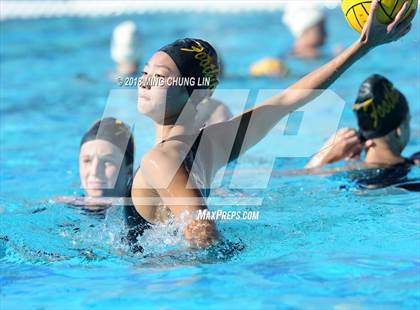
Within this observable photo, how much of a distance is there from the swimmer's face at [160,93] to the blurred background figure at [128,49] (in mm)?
5885

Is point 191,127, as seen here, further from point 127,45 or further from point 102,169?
point 127,45

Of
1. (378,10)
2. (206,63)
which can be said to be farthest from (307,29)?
(378,10)

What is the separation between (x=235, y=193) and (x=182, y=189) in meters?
1.93

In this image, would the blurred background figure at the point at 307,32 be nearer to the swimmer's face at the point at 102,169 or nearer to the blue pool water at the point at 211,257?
the blue pool water at the point at 211,257

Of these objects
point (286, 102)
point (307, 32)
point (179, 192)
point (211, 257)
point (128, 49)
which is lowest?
point (211, 257)

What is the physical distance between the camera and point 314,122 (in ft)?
26.0

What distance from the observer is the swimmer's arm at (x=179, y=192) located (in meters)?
3.38

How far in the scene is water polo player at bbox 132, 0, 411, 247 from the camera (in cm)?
341

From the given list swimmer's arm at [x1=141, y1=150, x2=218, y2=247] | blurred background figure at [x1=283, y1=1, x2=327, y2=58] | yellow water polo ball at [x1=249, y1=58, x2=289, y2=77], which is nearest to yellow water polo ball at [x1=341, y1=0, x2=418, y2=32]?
swimmer's arm at [x1=141, y1=150, x2=218, y2=247]

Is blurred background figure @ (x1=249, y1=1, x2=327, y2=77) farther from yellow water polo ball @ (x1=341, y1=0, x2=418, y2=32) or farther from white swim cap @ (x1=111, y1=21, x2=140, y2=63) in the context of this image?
yellow water polo ball @ (x1=341, y1=0, x2=418, y2=32)

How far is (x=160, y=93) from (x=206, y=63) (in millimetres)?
333

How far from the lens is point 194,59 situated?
3762mm

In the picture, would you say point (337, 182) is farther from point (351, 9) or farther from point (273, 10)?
point (273, 10)

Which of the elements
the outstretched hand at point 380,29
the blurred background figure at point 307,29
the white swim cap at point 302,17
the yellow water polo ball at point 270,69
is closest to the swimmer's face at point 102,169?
the outstretched hand at point 380,29
